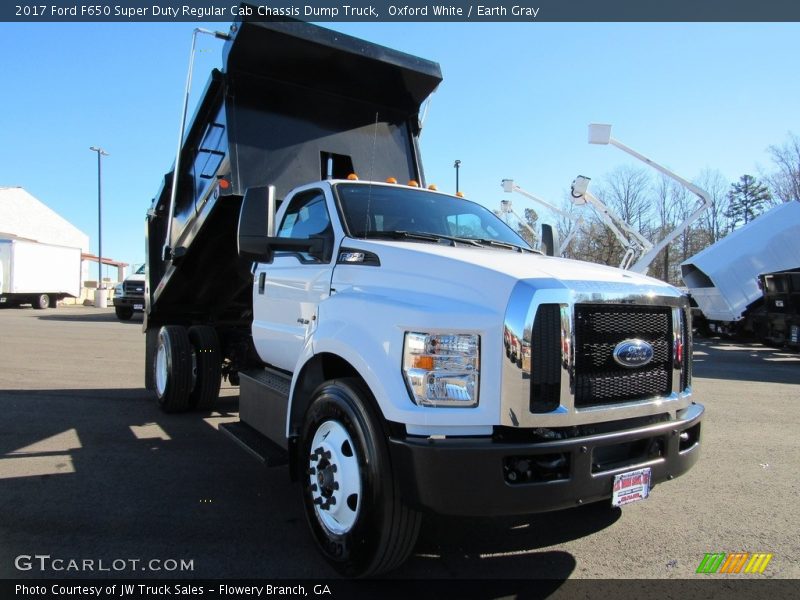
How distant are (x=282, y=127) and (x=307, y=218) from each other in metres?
1.76

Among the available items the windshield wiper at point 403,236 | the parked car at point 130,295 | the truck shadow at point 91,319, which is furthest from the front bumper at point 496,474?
the parked car at point 130,295

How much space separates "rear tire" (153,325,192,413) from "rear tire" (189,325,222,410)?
0.08 metres

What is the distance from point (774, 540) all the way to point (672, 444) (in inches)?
49.9

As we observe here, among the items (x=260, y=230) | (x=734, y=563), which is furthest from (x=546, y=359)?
(x=260, y=230)

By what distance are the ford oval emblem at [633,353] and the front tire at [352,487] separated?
48.3 inches

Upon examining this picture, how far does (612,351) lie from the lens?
2.85 meters

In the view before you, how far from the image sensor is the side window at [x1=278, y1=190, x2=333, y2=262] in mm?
4035

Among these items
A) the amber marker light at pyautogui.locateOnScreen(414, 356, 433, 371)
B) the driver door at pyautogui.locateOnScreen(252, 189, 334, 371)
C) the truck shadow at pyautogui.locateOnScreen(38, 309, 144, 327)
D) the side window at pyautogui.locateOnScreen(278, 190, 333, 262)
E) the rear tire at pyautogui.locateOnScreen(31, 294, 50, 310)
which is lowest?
the truck shadow at pyautogui.locateOnScreen(38, 309, 144, 327)

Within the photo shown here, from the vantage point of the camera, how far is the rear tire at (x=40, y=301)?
1173 inches

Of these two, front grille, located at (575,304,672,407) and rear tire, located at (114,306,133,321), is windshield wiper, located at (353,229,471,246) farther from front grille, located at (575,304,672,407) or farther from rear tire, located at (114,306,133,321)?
rear tire, located at (114,306,133,321)

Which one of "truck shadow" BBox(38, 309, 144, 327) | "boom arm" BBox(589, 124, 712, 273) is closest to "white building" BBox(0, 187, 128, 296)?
"truck shadow" BBox(38, 309, 144, 327)

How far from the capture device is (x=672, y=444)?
301cm

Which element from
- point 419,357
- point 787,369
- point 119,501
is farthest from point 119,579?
point 787,369

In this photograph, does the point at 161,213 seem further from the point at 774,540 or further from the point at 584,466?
the point at 774,540
